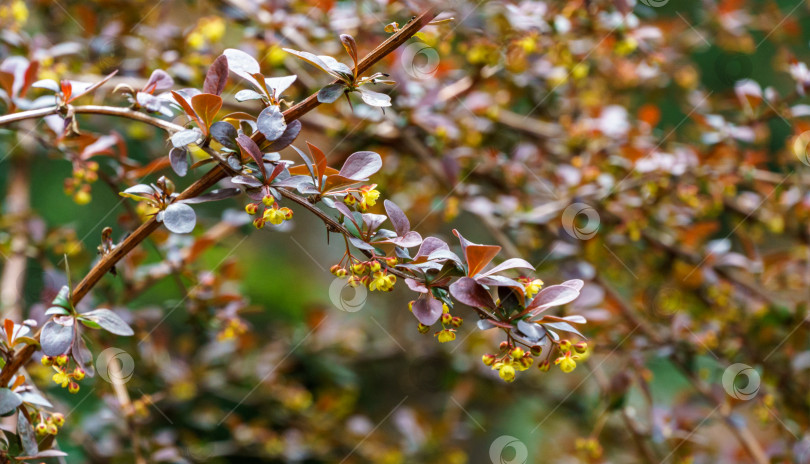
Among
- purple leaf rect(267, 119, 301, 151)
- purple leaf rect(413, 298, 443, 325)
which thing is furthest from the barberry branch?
purple leaf rect(413, 298, 443, 325)

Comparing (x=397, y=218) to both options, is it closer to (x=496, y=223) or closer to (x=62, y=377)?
(x=62, y=377)

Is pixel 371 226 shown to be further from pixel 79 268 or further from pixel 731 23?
pixel 731 23

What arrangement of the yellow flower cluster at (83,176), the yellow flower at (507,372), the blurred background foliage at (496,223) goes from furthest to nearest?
the blurred background foliage at (496,223) → the yellow flower cluster at (83,176) → the yellow flower at (507,372)

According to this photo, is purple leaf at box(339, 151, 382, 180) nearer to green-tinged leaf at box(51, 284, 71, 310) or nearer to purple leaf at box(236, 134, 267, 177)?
purple leaf at box(236, 134, 267, 177)

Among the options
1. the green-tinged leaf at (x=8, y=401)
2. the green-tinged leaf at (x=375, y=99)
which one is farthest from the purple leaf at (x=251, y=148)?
the green-tinged leaf at (x=8, y=401)

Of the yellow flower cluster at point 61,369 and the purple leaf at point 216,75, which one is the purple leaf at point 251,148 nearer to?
the purple leaf at point 216,75

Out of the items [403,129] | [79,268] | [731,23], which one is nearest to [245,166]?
[403,129]

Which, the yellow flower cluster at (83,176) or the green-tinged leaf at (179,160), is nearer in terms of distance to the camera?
the green-tinged leaf at (179,160)
